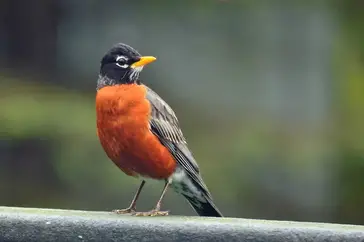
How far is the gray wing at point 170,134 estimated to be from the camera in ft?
12.8

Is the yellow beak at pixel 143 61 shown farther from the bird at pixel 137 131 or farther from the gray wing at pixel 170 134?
the gray wing at pixel 170 134

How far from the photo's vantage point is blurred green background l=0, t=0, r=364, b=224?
6035 millimetres

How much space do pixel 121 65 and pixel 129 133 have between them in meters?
0.25

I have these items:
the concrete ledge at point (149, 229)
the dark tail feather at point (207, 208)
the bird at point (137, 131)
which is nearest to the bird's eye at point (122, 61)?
the bird at point (137, 131)

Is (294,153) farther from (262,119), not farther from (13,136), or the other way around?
(13,136)

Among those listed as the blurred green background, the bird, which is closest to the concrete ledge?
the bird

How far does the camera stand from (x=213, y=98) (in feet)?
21.7

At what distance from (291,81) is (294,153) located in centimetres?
56

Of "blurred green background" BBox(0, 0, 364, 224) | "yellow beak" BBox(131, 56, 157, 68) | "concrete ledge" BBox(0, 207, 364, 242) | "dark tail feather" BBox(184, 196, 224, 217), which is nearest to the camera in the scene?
"concrete ledge" BBox(0, 207, 364, 242)

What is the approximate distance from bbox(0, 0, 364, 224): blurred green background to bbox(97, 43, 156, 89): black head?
2104mm

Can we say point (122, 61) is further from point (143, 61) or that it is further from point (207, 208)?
point (207, 208)

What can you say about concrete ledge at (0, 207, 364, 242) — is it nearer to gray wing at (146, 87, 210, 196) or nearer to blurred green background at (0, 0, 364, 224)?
gray wing at (146, 87, 210, 196)

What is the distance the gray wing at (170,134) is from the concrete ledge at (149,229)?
0.80 metres

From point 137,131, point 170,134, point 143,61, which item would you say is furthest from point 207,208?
point 143,61
